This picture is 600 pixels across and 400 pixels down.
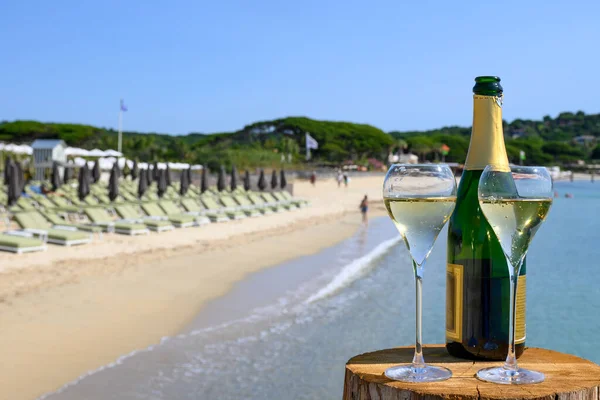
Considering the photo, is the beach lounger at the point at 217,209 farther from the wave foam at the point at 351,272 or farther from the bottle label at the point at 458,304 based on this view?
the bottle label at the point at 458,304

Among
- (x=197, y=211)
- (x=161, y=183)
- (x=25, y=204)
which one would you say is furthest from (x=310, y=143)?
(x=25, y=204)

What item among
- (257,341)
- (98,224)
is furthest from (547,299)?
(98,224)

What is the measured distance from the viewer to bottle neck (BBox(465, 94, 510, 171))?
5.62ft

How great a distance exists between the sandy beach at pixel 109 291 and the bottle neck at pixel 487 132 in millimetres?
5150

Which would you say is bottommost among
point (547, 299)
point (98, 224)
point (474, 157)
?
point (547, 299)

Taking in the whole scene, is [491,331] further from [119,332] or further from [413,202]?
[119,332]

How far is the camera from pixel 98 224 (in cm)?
1588

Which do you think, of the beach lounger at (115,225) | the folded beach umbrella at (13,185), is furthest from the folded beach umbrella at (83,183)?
the beach lounger at (115,225)

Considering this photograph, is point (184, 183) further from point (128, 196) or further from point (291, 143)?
point (291, 143)

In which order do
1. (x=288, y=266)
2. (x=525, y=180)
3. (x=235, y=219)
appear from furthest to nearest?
(x=235, y=219) < (x=288, y=266) < (x=525, y=180)

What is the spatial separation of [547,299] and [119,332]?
7847 mm

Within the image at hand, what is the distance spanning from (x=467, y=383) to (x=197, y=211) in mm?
19493

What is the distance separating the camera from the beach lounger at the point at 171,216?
18.0 meters

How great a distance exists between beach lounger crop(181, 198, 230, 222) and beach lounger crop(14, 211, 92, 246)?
20.5 ft
